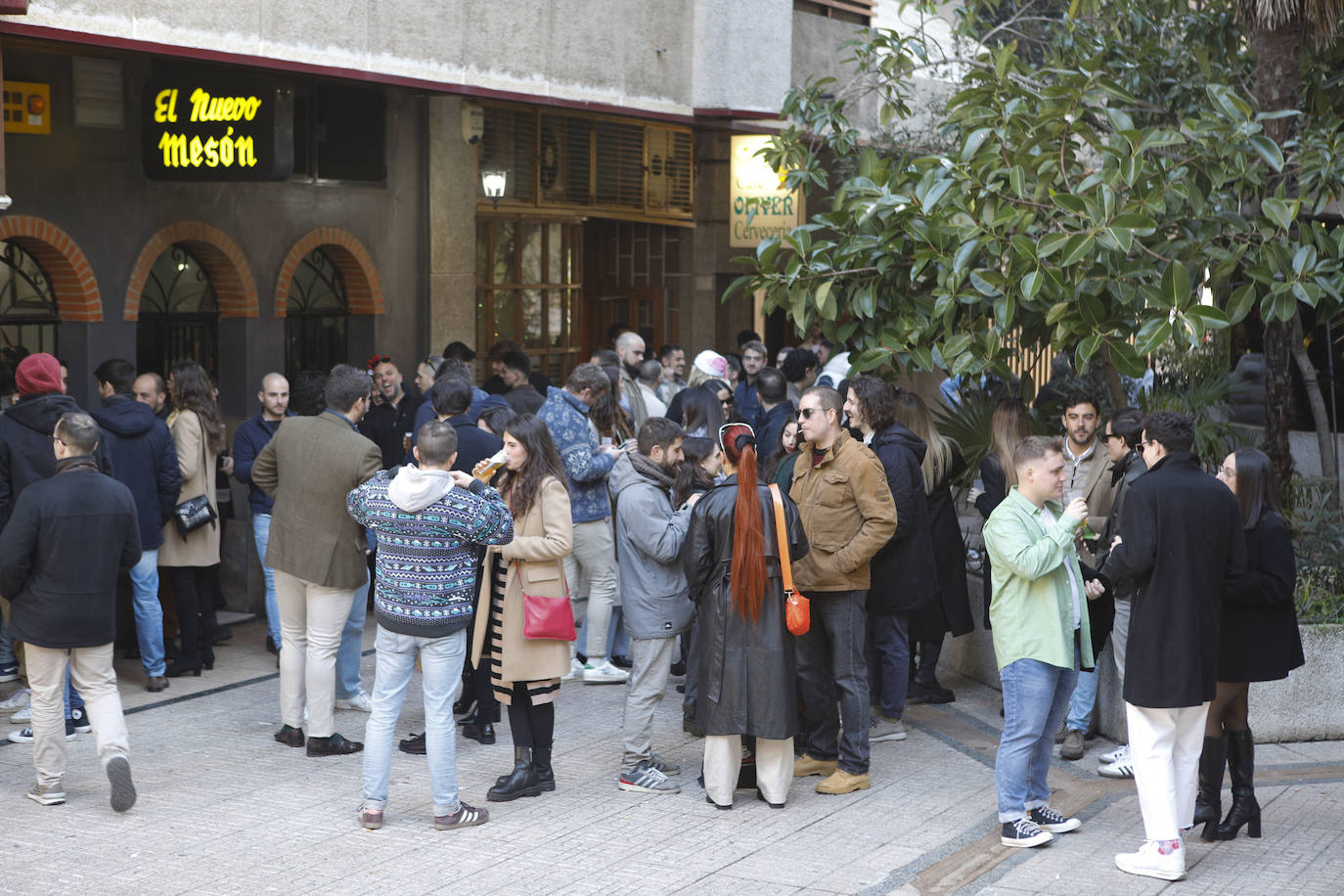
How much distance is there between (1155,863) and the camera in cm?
628

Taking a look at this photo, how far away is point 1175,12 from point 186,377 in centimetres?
819

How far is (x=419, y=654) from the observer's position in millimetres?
6797

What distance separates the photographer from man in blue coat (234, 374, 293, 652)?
9383mm

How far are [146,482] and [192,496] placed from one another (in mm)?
530

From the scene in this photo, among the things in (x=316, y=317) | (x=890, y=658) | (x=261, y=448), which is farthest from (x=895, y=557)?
(x=316, y=317)

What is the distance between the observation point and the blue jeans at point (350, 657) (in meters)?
8.58

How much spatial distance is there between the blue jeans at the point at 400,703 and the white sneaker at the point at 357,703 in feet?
6.56

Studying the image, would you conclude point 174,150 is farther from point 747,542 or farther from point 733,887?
point 733,887

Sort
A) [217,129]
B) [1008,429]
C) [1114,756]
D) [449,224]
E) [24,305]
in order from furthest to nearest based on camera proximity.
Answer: [449,224] → [24,305] → [217,129] → [1008,429] → [1114,756]

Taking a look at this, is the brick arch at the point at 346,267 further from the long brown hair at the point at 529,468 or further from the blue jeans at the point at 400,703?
the blue jeans at the point at 400,703

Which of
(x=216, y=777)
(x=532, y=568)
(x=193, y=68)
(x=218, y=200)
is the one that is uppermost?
(x=193, y=68)

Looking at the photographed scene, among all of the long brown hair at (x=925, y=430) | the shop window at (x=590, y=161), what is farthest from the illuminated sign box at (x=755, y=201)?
the long brown hair at (x=925, y=430)

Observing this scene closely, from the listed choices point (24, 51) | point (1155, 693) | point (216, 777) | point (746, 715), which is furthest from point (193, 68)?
point (1155, 693)

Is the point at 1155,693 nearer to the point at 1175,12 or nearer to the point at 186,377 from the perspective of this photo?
the point at 186,377
